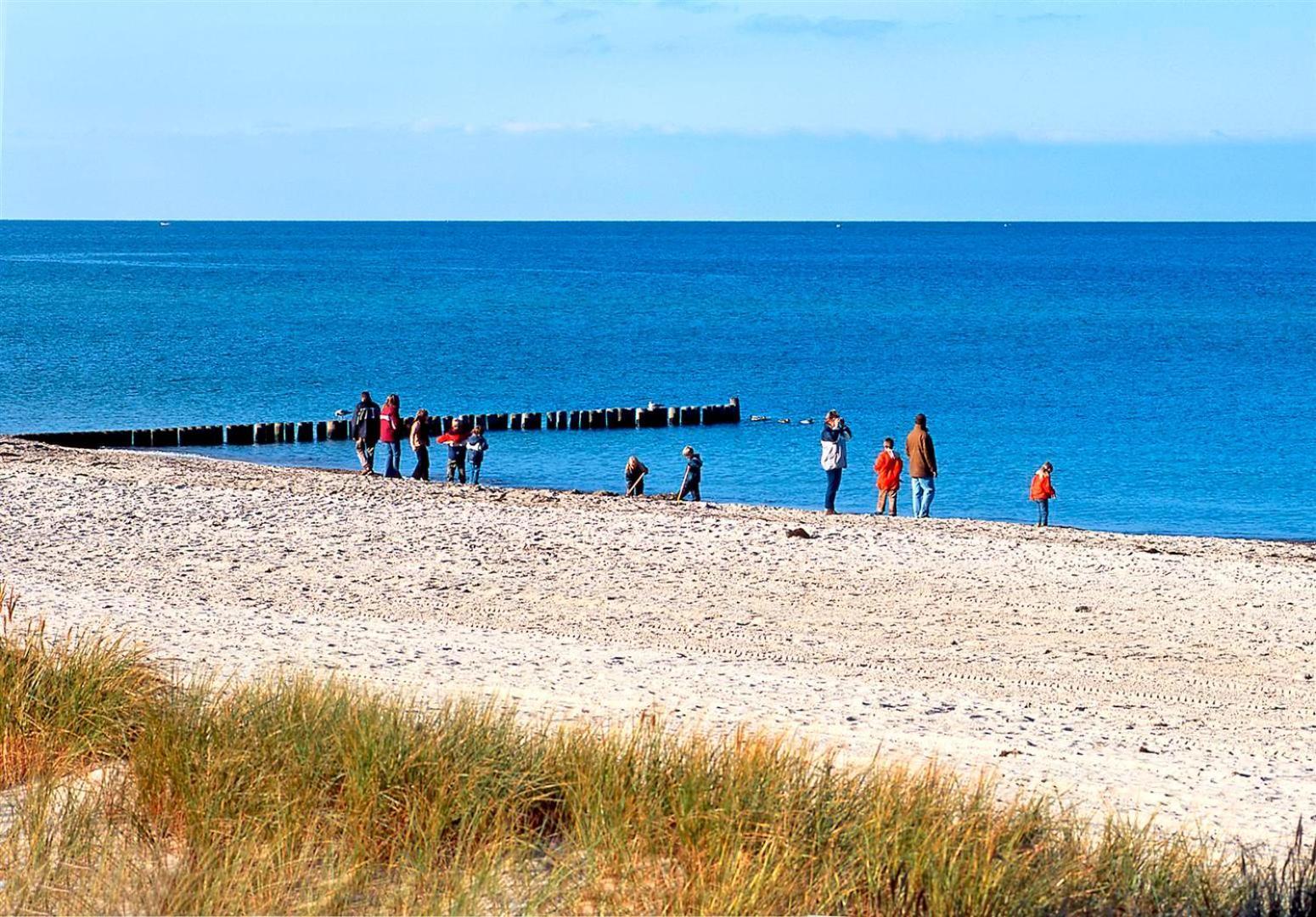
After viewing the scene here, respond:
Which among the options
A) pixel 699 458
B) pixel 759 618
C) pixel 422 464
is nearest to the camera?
pixel 759 618

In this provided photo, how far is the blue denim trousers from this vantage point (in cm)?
2341

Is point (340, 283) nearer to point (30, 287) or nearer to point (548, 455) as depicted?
point (30, 287)

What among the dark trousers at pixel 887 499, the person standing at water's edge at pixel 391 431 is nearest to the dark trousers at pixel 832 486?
the dark trousers at pixel 887 499

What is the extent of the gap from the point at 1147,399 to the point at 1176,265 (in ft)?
444

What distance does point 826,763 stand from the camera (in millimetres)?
6332

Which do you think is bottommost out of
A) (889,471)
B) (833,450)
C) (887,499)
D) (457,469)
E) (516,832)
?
(457,469)

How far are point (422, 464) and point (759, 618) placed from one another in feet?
45.0

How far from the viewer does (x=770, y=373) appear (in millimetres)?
62281

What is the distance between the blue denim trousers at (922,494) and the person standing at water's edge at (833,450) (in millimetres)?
1247

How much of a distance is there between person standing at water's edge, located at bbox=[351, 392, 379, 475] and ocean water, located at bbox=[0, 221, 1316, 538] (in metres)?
7.41

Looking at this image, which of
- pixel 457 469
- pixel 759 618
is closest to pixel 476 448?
pixel 457 469

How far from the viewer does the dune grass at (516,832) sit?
529 cm

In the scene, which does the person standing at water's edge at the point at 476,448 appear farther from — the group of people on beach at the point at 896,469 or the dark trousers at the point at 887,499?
the dark trousers at the point at 887,499

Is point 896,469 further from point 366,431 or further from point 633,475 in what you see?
point 366,431
